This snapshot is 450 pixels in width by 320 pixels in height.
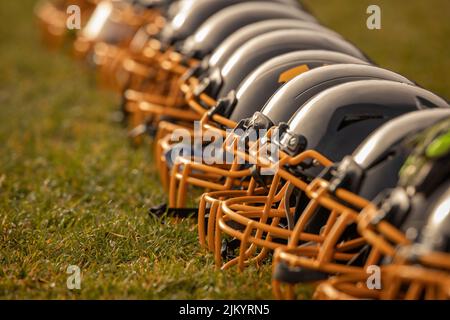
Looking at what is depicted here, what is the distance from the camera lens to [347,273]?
2.46m

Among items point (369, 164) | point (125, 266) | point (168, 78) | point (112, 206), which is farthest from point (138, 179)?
point (369, 164)

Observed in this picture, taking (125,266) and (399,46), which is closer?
(125,266)

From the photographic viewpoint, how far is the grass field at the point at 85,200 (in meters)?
2.89

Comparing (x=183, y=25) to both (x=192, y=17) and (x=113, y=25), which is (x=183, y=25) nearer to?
(x=192, y=17)

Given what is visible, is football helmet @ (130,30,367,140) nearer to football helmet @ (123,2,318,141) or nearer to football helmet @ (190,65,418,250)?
football helmet @ (123,2,318,141)

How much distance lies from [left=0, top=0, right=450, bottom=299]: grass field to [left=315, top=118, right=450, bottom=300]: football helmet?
55 cm

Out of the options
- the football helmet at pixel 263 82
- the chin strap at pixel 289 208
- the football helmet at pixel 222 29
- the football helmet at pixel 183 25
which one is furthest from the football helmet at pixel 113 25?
the chin strap at pixel 289 208

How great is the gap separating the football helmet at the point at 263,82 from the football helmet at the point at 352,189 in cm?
80

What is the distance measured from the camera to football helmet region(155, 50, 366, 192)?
327cm

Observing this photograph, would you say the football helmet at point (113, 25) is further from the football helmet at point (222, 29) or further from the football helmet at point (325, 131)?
the football helmet at point (325, 131)

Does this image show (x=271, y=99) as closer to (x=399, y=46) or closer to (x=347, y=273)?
(x=347, y=273)

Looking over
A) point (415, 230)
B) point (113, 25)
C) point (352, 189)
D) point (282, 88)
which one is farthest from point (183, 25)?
point (415, 230)

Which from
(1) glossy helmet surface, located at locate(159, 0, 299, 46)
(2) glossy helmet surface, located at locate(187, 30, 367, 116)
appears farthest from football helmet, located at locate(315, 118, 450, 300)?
(1) glossy helmet surface, located at locate(159, 0, 299, 46)

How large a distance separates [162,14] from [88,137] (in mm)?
945
